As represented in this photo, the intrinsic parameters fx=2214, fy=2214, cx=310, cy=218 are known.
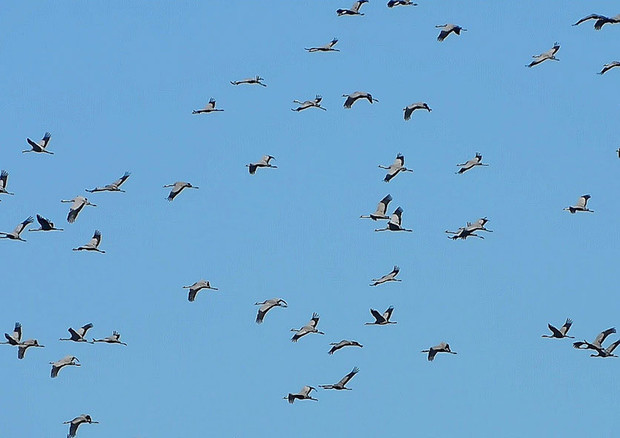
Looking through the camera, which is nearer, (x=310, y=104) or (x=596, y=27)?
(x=596, y=27)

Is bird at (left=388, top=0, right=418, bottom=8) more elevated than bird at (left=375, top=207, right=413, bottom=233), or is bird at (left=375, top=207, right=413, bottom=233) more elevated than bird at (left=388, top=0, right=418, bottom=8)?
bird at (left=388, top=0, right=418, bottom=8)

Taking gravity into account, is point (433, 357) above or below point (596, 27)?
below

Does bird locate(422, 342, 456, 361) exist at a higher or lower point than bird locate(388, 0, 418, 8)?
lower

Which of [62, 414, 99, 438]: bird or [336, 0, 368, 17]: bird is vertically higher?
[336, 0, 368, 17]: bird

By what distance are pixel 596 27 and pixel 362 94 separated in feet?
31.1

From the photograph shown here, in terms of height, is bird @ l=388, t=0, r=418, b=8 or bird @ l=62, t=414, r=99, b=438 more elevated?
bird @ l=388, t=0, r=418, b=8

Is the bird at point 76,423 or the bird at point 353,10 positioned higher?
the bird at point 353,10

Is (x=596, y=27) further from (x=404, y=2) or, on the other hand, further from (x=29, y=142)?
(x=29, y=142)

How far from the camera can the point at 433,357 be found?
8350cm

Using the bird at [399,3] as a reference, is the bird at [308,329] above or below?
below

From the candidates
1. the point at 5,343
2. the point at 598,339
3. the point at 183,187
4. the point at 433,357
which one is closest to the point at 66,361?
the point at 5,343

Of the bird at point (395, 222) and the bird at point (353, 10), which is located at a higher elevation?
the bird at point (353, 10)

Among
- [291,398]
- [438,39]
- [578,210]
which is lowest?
[291,398]

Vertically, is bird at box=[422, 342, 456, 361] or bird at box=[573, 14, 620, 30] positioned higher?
bird at box=[573, 14, 620, 30]
